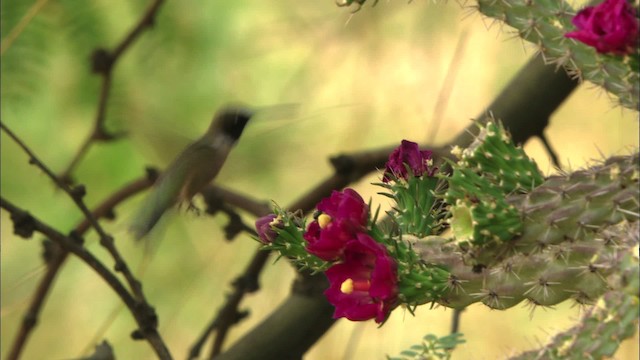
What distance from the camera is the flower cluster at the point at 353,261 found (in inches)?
40.8

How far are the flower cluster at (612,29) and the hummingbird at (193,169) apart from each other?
0.83m

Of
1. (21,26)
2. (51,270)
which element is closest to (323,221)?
(51,270)

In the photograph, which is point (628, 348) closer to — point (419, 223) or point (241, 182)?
point (241, 182)

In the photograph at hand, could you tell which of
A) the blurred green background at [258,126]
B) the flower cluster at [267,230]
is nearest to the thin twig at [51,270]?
the blurred green background at [258,126]

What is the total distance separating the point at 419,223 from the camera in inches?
47.5

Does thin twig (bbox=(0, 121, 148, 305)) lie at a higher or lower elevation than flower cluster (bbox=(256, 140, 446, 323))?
lower

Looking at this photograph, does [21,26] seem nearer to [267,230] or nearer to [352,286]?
[267,230]

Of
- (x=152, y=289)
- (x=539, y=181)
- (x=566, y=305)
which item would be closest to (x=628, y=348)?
(x=566, y=305)

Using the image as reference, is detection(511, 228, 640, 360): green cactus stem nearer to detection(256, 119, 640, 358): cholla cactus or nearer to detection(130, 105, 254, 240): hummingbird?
detection(256, 119, 640, 358): cholla cactus

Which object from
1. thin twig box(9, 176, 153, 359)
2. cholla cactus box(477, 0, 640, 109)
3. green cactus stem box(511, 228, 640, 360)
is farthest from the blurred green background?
green cactus stem box(511, 228, 640, 360)

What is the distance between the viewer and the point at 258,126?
296cm

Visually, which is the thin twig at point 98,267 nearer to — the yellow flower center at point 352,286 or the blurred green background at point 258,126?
the yellow flower center at point 352,286

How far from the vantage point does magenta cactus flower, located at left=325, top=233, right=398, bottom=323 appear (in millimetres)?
1032

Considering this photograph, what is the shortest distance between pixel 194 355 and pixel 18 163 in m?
1.27
